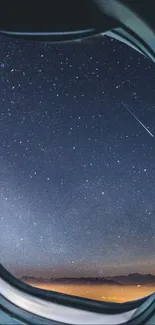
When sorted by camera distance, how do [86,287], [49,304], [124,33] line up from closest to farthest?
[124,33] → [49,304] → [86,287]

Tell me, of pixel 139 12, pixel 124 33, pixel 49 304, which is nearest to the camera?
pixel 139 12

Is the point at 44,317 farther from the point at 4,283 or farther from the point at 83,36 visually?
the point at 83,36

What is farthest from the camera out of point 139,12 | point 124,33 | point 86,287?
point 86,287

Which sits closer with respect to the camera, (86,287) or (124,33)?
(124,33)

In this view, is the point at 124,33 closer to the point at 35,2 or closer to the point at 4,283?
the point at 35,2

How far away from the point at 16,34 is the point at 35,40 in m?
0.06

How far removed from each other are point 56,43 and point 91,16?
146 millimetres

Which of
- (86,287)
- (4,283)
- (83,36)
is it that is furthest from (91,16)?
(86,287)

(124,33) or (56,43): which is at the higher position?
(124,33)

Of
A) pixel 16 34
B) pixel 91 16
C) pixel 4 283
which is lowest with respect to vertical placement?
pixel 4 283

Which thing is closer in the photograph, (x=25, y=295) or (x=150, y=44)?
(x=150, y=44)

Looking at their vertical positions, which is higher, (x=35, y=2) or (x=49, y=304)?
(x=35, y=2)

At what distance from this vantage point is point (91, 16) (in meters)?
1.08

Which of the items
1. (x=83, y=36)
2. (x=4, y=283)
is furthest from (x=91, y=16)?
(x=4, y=283)
